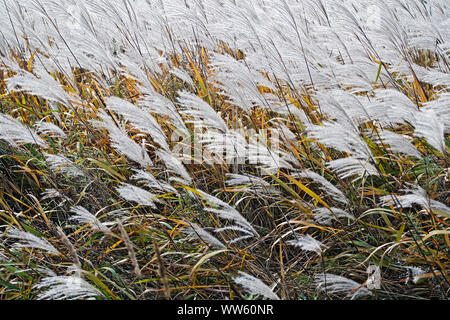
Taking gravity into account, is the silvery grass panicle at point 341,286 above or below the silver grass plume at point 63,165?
below

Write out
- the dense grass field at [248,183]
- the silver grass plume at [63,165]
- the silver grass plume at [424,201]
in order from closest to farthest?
the silver grass plume at [424,201]
the dense grass field at [248,183]
the silver grass plume at [63,165]

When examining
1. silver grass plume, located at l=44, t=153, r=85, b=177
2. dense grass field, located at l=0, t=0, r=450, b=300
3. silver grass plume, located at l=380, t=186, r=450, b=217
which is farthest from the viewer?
silver grass plume, located at l=44, t=153, r=85, b=177

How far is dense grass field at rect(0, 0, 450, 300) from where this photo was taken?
1.43 m

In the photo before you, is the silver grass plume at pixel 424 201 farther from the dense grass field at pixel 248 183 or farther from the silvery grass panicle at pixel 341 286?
the silvery grass panicle at pixel 341 286

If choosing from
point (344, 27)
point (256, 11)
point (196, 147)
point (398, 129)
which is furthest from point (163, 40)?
point (398, 129)

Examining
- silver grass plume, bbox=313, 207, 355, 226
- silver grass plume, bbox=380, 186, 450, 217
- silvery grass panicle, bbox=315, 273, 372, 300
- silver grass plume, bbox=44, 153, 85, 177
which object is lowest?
silvery grass panicle, bbox=315, 273, 372, 300

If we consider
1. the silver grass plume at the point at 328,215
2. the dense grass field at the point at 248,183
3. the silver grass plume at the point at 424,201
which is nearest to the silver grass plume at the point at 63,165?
the dense grass field at the point at 248,183

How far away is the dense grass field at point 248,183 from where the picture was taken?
1.43 meters

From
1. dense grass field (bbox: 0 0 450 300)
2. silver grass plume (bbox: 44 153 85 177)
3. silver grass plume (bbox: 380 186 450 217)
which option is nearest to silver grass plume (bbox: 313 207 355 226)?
dense grass field (bbox: 0 0 450 300)

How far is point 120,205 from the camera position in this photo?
200cm

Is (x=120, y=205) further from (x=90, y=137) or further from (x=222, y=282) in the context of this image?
(x=222, y=282)

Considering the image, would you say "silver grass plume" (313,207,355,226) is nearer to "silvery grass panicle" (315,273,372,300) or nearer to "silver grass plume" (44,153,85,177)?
"silvery grass panicle" (315,273,372,300)

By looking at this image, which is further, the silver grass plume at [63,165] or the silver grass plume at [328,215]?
the silver grass plume at [63,165]

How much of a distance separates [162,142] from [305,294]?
86cm
